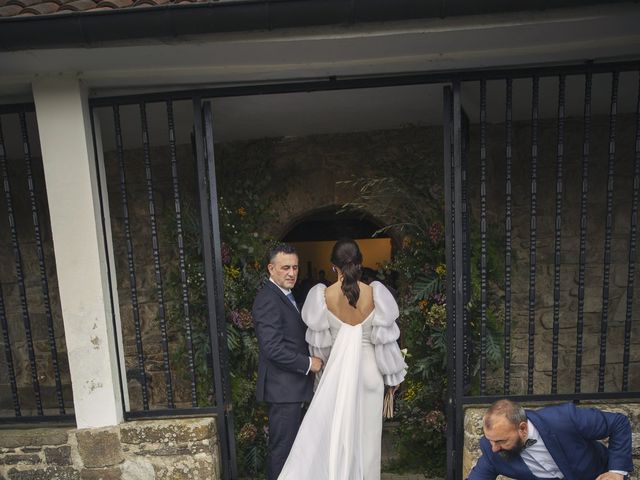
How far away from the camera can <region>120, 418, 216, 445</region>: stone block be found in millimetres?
2846

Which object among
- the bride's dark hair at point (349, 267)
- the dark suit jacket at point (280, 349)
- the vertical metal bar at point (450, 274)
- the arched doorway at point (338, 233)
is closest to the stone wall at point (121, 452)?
the dark suit jacket at point (280, 349)

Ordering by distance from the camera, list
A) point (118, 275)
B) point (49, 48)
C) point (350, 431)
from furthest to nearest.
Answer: point (118, 275) < point (350, 431) < point (49, 48)

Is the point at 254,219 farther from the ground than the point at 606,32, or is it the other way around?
the point at 606,32

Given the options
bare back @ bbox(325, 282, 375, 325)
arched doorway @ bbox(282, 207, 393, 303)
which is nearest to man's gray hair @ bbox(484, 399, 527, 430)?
bare back @ bbox(325, 282, 375, 325)

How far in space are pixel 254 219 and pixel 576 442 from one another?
9.39 ft

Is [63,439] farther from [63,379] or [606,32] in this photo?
[606,32]

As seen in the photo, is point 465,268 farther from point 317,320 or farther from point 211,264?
point 211,264

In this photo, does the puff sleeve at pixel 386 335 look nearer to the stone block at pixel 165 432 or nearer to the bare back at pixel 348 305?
the bare back at pixel 348 305

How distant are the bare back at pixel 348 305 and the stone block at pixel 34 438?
196 cm

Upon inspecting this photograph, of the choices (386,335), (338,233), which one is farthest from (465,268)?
(338,233)

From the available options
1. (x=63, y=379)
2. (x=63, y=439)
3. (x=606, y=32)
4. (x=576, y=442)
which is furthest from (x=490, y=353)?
(x=63, y=379)

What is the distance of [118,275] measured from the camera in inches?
163

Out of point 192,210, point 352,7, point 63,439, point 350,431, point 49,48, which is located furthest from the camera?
point 192,210

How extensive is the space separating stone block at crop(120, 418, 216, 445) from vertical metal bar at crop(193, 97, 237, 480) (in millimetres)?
140
